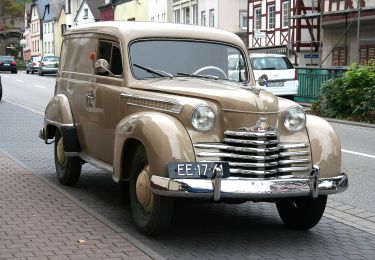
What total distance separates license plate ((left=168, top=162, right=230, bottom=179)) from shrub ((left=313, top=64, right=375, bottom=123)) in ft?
44.2

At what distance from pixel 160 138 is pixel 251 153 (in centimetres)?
78

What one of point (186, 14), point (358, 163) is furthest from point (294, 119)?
point (186, 14)

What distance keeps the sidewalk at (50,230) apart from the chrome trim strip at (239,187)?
571 mm

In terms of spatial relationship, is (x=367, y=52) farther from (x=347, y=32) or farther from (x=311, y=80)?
(x=311, y=80)

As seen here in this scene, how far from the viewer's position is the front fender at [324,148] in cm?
588

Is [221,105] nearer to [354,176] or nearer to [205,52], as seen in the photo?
[205,52]

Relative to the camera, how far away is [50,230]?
5.98 metres

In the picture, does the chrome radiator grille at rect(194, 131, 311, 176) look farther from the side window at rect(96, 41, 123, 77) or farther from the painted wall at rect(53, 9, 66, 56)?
the painted wall at rect(53, 9, 66, 56)

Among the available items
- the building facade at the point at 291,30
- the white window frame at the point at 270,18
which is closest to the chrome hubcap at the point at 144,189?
the building facade at the point at 291,30

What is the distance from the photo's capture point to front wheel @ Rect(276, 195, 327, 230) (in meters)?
6.19

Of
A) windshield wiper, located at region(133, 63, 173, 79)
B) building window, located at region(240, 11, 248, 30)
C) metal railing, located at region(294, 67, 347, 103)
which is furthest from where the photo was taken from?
building window, located at region(240, 11, 248, 30)

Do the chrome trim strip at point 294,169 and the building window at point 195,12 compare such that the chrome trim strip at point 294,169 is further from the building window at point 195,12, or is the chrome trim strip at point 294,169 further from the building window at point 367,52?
the building window at point 195,12

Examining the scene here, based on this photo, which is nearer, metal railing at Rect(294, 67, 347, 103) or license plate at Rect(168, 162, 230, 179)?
license plate at Rect(168, 162, 230, 179)

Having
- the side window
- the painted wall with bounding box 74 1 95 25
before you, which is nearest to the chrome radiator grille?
the side window
